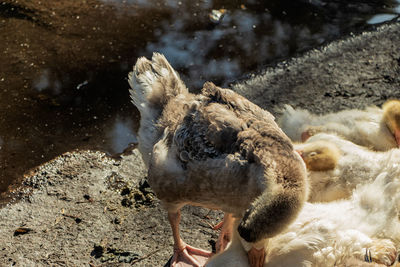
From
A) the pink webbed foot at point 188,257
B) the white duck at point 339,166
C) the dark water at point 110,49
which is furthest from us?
the dark water at point 110,49

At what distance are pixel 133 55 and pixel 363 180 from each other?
404 centimetres

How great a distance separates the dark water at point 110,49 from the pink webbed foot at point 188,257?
1750mm

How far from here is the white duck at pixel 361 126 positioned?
5203mm

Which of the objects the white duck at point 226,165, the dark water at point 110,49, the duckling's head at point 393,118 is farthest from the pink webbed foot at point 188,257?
the duckling's head at point 393,118

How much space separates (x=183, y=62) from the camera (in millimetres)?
7098

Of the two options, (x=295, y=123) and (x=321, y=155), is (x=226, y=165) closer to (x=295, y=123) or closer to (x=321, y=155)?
(x=321, y=155)

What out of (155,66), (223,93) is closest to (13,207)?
(155,66)

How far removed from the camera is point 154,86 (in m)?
4.95

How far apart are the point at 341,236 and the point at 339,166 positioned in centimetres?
91

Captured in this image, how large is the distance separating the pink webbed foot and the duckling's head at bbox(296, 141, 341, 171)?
54.9 inches

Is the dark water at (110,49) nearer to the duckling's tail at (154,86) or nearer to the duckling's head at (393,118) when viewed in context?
the duckling's tail at (154,86)

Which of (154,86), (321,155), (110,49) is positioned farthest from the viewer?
(110,49)

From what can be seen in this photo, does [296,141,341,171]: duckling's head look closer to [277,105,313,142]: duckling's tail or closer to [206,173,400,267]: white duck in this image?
[206,173,400,267]: white duck

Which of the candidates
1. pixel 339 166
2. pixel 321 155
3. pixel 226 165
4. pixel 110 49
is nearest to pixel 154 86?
pixel 226 165
